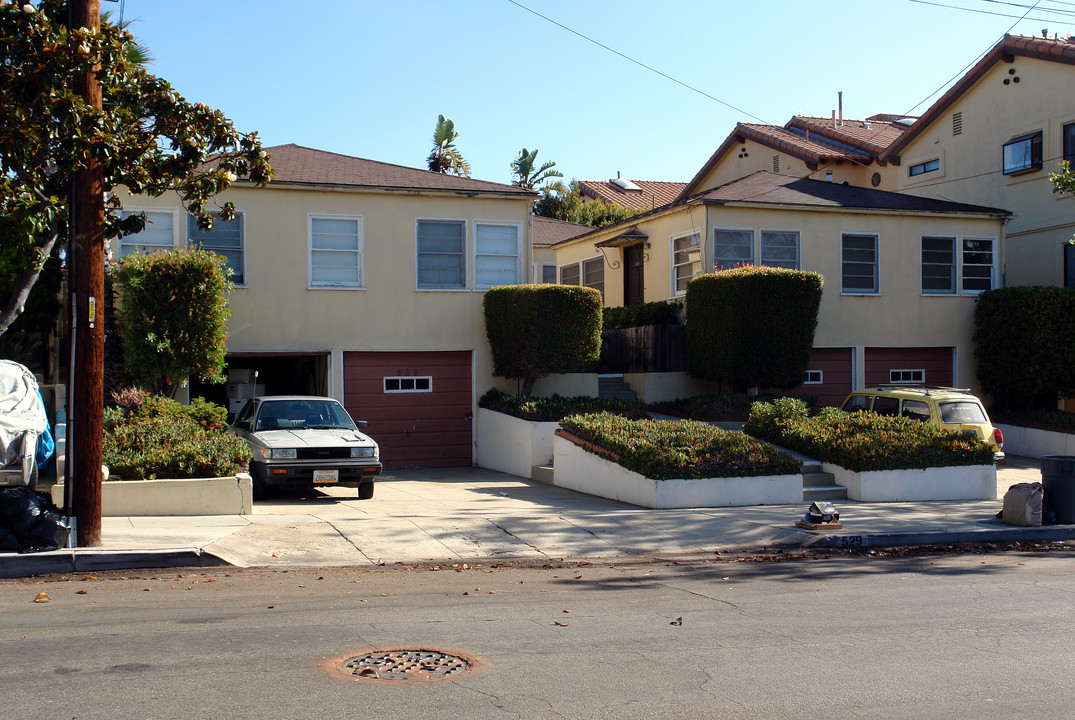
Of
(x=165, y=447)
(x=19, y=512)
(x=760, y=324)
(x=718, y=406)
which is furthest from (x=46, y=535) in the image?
(x=760, y=324)

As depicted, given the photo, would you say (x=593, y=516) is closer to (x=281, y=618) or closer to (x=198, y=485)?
(x=198, y=485)

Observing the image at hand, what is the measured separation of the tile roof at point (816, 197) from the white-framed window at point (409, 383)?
7.41m

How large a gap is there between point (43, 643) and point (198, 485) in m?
5.56

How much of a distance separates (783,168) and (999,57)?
7.84 m

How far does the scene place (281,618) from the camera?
685cm

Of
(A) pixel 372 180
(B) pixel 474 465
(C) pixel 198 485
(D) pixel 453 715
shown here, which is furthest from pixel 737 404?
(D) pixel 453 715

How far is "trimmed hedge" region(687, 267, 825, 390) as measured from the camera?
61.3ft

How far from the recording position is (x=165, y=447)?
11.8 m

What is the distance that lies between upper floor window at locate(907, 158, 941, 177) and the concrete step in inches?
746

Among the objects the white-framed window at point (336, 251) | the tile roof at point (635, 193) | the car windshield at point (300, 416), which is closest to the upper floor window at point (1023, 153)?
the tile roof at point (635, 193)

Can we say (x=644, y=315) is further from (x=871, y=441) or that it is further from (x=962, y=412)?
(x=871, y=441)

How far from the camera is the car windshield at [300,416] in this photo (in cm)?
1409

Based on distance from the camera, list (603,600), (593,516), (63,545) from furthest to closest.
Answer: (593,516) → (63,545) → (603,600)

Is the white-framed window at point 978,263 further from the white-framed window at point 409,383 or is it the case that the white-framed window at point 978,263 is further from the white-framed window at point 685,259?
the white-framed window at point 409,383
